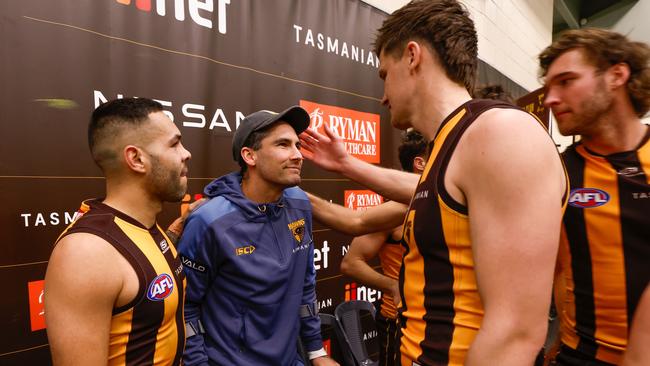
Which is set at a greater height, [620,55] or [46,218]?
[620,55]

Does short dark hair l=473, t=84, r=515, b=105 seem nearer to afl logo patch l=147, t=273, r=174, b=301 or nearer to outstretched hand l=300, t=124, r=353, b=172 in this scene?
outstretched hand l=300, t=124, r=353, b=172

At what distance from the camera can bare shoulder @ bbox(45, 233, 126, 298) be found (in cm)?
100

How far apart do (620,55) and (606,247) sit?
0.67m

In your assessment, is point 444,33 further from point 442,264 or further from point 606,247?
point 606,247

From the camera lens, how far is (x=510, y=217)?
70 cm

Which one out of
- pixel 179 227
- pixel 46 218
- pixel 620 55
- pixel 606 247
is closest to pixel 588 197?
pixel 606 247

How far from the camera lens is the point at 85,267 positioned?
102 centimetres

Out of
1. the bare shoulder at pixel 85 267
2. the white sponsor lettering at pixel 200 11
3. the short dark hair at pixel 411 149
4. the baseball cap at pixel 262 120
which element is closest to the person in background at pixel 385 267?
the short dark hair at pixel 411 149

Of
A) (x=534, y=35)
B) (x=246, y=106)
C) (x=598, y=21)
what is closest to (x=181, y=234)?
(x=246, y=106)

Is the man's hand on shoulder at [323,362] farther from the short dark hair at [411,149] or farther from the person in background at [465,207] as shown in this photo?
the short dark hair at [411,149]

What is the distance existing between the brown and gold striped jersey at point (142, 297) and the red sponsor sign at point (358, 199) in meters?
1.80

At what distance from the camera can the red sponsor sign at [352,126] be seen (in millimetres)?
2682

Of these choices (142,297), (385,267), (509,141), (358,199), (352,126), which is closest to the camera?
(509,141)

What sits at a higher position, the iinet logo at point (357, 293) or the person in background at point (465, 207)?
the person in background at point (465, 207)
